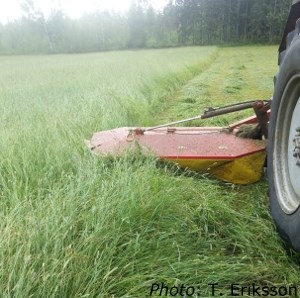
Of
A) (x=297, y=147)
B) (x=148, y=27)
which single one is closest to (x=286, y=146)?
(x=297, y=147)

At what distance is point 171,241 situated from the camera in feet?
5.73

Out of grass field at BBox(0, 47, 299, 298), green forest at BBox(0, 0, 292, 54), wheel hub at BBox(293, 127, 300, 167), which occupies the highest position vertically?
wheel hub at BBox(293, 127, 300, 167)

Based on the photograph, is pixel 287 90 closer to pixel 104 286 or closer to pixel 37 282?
pixel 104 286

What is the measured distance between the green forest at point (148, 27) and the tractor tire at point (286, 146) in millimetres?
39314

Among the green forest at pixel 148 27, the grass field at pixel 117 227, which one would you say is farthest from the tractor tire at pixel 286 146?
the green forest at pixel 148 27

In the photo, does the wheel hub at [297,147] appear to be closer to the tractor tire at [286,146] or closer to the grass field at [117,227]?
the tractor tire at [286,146]

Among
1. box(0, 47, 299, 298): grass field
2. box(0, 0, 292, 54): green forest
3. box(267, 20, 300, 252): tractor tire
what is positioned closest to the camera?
box(0, 47, 299, 298): grass field

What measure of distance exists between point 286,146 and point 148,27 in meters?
55.0

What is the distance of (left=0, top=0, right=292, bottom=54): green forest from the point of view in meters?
39.7

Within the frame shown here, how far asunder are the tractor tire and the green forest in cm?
3931

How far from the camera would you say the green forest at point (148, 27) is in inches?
1563

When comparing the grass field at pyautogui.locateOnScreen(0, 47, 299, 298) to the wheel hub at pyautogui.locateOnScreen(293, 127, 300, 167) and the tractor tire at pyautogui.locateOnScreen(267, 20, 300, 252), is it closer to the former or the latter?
the tractor tire at pyautogui.locateOnScreen(267, 20, 300, 252)

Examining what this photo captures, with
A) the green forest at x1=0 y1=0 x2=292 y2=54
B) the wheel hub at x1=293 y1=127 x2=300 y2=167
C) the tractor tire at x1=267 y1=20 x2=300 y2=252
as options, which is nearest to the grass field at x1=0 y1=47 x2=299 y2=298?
the tractor tire at x1=267 y1=20 x2=300 y2=252

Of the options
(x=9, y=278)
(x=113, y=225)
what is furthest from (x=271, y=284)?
(x=9, y=278)
